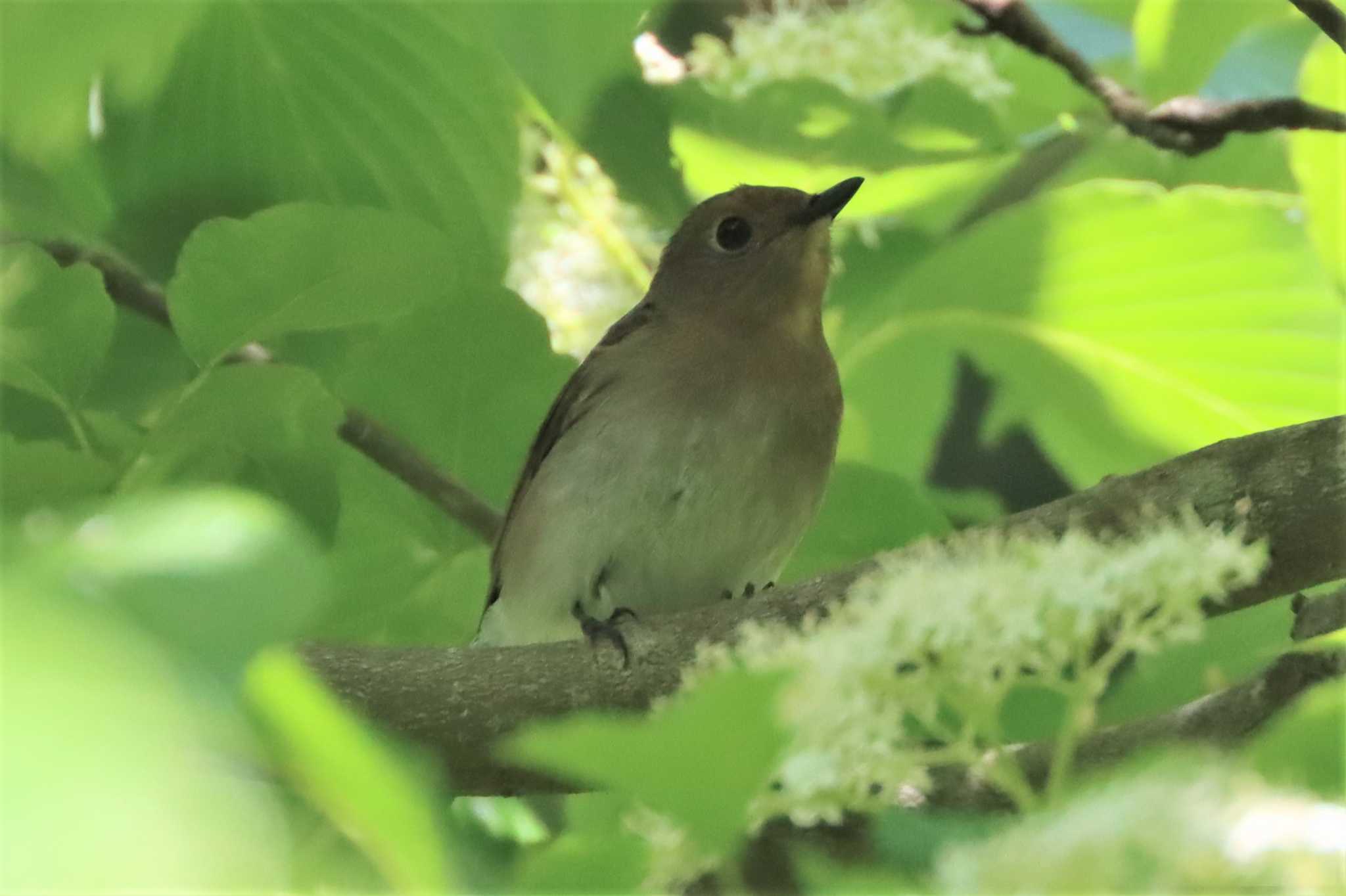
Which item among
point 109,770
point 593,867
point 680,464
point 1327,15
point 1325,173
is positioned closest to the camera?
point 109,770

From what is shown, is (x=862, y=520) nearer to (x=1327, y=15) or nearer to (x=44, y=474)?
(x=1327, y=15)

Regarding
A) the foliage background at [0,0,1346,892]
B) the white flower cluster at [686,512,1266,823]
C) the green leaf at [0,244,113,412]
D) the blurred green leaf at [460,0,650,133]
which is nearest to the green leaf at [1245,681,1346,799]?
the white flower cluster at [686,512,1266,823]

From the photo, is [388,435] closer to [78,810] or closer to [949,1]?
[949,1]

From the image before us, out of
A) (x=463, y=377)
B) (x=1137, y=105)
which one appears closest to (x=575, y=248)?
(x=463, y=377)

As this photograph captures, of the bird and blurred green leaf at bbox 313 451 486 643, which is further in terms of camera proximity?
the bird

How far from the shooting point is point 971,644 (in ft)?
2.54

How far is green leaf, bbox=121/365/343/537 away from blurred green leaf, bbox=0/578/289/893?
1.32 m

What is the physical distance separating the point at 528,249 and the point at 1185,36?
1.23 metres

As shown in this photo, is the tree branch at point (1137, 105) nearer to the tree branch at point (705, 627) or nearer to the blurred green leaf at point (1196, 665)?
the tree branch at point (705, 627)

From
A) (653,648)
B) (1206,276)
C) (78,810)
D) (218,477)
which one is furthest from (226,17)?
(78,810)

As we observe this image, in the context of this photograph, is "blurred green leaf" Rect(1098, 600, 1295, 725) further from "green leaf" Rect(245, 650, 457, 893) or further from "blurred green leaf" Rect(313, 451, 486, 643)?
"green leaf" Rect(245, 650, 457, 893)

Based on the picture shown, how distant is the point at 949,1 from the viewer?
113 inches

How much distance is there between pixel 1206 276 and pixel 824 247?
0.98m

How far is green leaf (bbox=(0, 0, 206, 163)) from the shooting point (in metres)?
1.57
